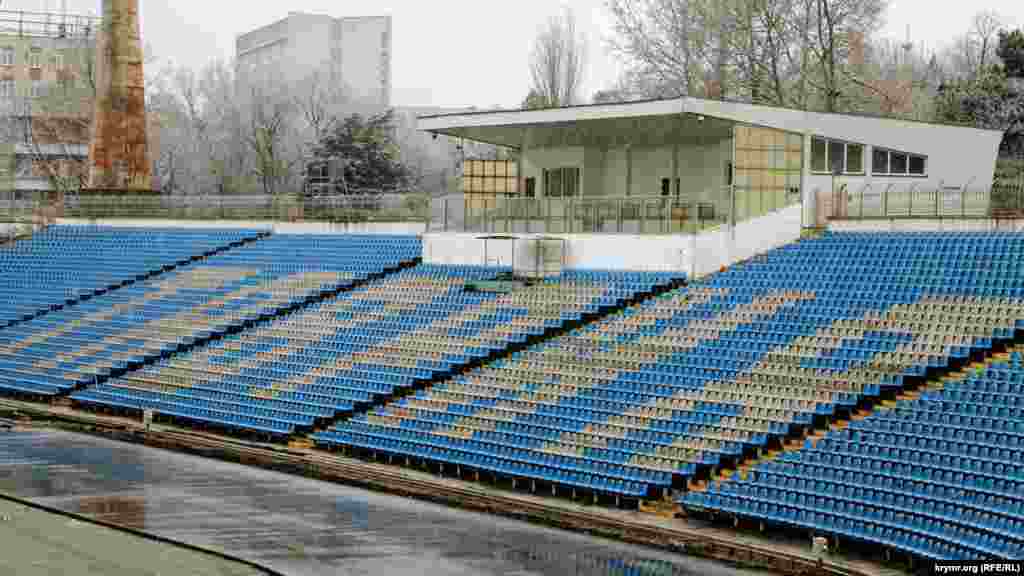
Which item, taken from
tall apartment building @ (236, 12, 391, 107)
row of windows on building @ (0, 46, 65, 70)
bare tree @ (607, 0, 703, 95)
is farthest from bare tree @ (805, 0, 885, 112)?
tall apartment building @ (236, 12, 391, 107)

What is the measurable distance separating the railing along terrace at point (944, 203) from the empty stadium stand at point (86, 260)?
20076mm

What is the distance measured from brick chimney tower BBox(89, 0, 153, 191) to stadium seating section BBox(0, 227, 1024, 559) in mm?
12318

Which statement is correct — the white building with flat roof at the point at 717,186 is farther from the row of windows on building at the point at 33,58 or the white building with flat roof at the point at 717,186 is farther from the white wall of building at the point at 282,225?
the row of windows on building at the point at 33,58

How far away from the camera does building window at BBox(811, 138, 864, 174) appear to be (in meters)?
29.7

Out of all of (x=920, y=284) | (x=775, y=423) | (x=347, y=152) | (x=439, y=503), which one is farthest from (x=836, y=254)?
(x=347, y=152)

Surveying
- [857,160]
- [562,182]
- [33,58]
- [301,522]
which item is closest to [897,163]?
[857,160]

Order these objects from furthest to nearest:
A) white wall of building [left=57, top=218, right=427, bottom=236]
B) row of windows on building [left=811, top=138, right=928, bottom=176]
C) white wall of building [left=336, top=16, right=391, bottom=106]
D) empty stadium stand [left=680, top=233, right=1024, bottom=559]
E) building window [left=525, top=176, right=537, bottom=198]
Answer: white wall of building [left=336, top=16, right=391, bottom=106], white wall of building [left=57, top=218, right=427, bottom=236], building window [left=525, top=176, right=537, bottom=198], row of windows on building [left=811, top=138, right=928, bottom=176], empty stadium stand [left=680, top=233, right=1024, bottom=559]

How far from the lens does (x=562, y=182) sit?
35.2 metres

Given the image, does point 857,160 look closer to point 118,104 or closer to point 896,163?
point 896,163

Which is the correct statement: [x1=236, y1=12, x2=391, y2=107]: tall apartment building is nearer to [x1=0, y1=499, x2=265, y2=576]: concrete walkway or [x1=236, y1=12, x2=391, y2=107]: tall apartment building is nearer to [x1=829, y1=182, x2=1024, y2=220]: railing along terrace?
[x1=829, y1=182, x2=1024, y2=220]: railing along terrace

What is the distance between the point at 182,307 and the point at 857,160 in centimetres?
1837

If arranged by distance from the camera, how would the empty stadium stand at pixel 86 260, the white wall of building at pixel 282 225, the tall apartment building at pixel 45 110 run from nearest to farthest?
the white wall of building at pixel 282 225 → the empty stadium stand at pixel 86 260 → the tall apartment building at pixel 45 110

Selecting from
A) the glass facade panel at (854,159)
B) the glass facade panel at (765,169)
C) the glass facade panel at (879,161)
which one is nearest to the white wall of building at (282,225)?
the glass facade panel at (765,169)

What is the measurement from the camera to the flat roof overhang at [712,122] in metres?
28.4
